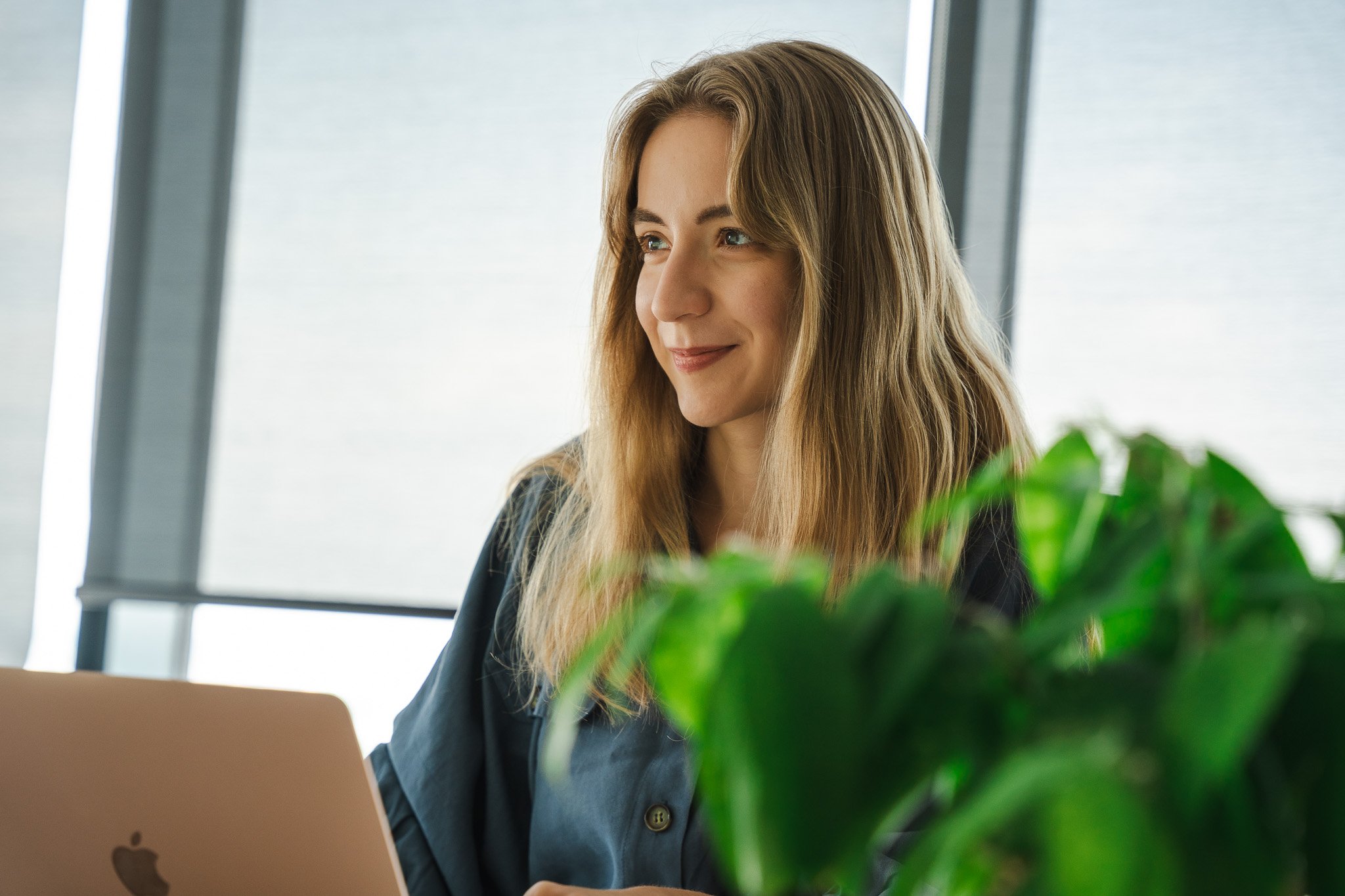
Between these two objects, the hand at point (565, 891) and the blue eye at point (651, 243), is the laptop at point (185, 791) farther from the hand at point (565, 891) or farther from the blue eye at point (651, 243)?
the blue eye at point (651, 243)

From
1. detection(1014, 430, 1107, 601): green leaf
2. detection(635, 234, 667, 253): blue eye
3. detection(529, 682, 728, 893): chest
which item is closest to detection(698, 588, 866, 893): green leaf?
detection(1014, 430, 1107, 601): green leaf

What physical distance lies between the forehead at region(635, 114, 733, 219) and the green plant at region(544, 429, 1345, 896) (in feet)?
3.26

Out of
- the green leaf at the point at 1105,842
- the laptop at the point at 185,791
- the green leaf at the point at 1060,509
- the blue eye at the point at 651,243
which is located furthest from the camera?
the blue eye at the point at 651,243

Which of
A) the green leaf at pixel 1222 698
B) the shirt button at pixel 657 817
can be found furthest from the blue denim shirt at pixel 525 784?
the green leaf at pixel 1222 698

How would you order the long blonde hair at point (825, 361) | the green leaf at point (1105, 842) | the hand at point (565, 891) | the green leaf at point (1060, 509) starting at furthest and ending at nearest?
1. the long blonde hair at point (825, 361)
2. the hand at point (565, 891)
3. the green leaf at point (1060, 509)
4. the green leaf at point (1105, 842)

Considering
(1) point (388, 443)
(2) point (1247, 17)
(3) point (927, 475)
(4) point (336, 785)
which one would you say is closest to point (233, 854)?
(4) point (336, 785)

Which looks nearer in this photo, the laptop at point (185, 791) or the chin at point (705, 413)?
the laptop at point (185, 791)

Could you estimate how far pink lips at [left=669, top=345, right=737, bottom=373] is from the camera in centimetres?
133

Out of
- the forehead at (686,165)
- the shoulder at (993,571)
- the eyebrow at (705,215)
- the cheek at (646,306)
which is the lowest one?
the shoulder at (993,571)

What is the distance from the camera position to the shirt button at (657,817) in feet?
3.81

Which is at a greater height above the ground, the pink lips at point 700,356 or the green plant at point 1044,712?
the pink lips at point 700,356

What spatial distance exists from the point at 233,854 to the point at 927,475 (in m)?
0.86

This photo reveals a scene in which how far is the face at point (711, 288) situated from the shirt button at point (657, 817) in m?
0.46

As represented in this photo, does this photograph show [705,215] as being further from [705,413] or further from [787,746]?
[787,746]
